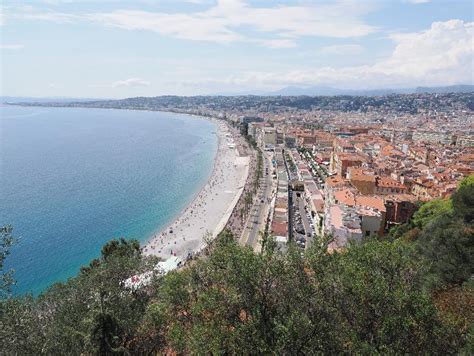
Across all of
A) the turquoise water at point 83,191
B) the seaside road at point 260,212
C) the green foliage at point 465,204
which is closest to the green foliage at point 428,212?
the green foliage at point 465,204

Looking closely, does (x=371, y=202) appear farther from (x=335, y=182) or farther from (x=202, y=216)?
(x=202, y=216)

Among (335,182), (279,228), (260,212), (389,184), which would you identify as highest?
(335,182)

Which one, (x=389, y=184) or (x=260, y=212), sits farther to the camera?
(x=260, y=212)

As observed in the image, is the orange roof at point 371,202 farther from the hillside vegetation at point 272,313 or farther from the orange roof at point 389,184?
the hillside vegetation at point 272,313

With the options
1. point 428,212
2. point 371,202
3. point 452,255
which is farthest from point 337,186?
point 452,255

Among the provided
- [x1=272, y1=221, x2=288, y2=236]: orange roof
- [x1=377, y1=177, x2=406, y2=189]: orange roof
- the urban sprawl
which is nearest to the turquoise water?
the urban sprawl

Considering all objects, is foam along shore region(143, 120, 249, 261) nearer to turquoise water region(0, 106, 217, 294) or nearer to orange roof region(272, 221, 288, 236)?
turquoise water region(0, 106, 217, 294)

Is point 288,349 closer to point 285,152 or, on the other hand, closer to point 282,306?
point 282,306
